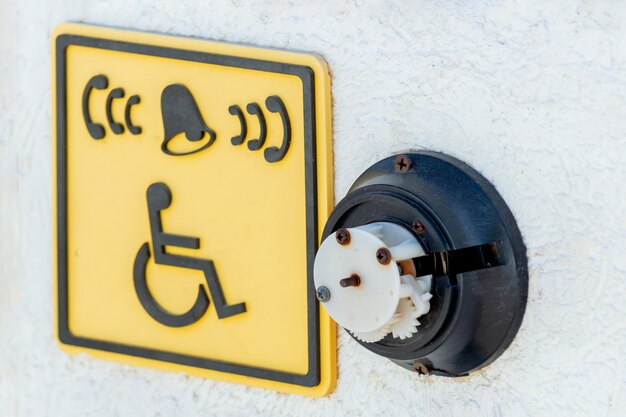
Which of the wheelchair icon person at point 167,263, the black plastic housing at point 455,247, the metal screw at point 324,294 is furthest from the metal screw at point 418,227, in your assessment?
the wheelchair icon person at point 167,263

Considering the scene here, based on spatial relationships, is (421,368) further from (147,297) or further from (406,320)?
(147,297)

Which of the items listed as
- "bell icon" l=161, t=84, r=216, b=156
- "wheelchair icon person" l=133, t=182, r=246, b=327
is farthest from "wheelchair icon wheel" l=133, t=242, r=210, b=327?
"bell icon" l=161, t=84, r=216, b=156

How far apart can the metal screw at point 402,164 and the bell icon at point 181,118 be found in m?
0.27

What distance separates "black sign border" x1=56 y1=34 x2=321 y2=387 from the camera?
4.13 ft

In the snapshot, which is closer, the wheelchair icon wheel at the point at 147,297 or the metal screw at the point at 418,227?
the metal screw at the point at 418,227

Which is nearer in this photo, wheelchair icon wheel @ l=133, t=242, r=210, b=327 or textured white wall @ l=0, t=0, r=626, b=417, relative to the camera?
textured white wall @ l=0, t=0, r=626, b=417

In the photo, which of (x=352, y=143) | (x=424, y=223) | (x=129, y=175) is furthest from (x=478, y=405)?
(x=129, y=175)

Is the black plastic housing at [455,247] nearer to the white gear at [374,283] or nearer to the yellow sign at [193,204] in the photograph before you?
the white gear at [374,283]

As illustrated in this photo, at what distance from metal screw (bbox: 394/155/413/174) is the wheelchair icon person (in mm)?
299

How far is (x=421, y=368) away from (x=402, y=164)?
0.23 meters

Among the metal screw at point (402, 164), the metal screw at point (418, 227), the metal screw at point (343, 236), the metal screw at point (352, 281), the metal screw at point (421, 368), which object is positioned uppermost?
the metal screw at point (402, 164)

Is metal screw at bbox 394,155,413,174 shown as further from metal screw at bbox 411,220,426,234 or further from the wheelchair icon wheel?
the wheelchair icon wheel

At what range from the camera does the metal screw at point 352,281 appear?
43.3 inches

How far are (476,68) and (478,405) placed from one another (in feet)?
1.25
